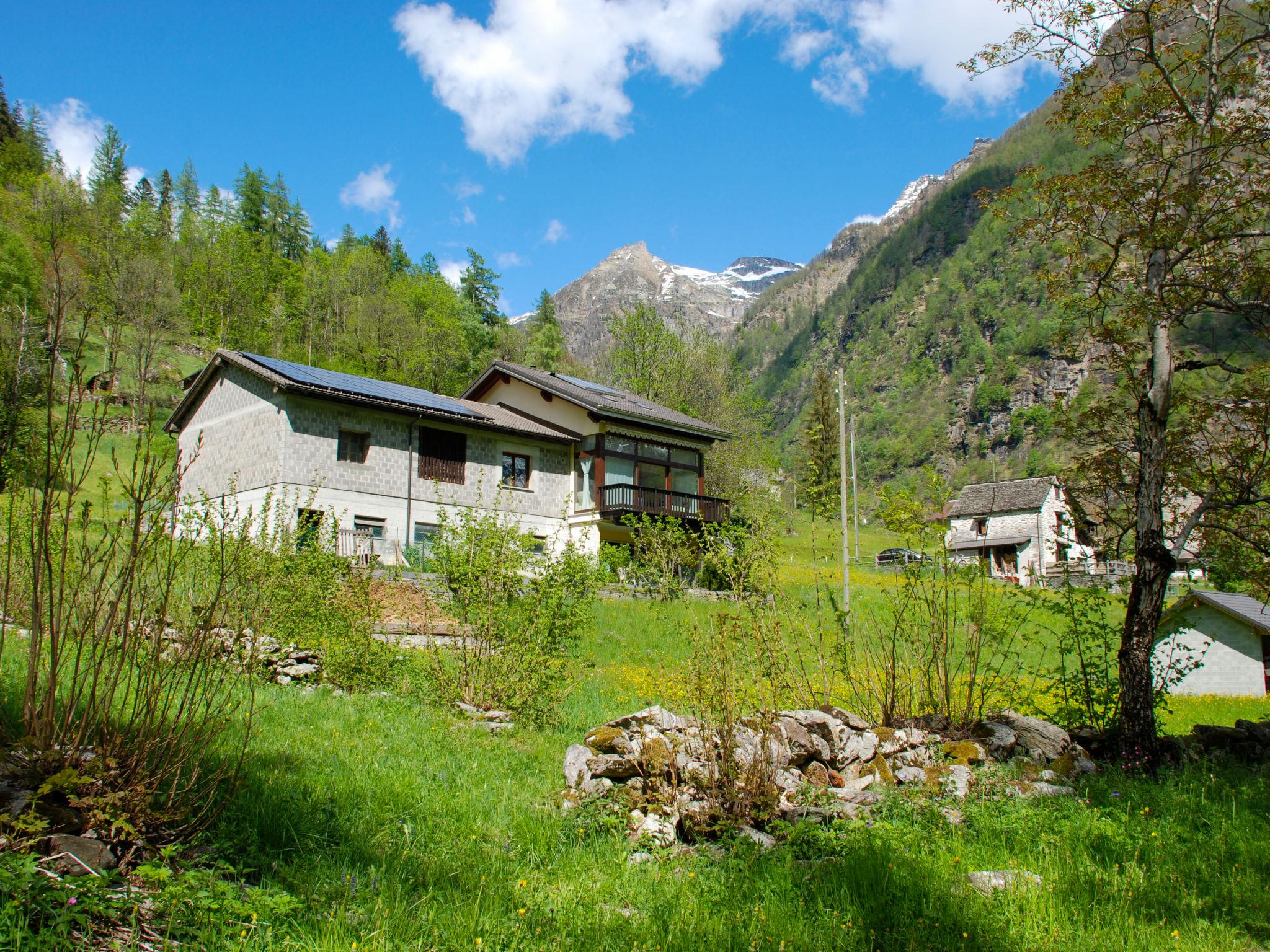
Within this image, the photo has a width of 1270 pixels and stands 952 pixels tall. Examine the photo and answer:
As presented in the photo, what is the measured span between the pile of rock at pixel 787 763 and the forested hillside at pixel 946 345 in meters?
92.1

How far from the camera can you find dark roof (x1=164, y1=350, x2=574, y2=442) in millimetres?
22750

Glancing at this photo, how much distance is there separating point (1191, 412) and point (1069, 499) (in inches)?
59.0

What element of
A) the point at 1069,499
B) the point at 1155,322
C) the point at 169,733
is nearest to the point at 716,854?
the point at 169,733

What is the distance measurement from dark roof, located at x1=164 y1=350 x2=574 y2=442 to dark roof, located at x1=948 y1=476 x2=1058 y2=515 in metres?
33.3

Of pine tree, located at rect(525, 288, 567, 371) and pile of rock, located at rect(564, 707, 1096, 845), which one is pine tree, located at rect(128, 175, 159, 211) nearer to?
pine tree, located at rect(525, 288, 567, 371)

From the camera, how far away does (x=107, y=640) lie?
3770 millimetres

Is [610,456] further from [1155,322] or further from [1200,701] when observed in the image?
[1155,322]

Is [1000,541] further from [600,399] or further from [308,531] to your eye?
[308,531]

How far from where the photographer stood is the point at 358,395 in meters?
23.3

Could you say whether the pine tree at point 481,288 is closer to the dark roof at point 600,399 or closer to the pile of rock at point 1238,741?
the dark roof at point 600,399

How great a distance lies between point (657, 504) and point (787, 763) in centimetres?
2299

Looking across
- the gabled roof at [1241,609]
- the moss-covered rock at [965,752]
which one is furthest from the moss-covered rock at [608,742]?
the gabled roof at [1241,609]

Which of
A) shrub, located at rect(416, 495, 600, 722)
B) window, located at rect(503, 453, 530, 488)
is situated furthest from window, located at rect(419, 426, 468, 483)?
shrub, located at rect(416, 495, 600, 722)

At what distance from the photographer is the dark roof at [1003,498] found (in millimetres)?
52062
